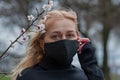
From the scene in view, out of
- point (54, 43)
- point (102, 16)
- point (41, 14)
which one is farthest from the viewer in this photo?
point (102, 16)

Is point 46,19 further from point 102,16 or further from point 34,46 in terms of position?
point 102,16

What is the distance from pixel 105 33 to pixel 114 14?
2.76 metres

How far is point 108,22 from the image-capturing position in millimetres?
24922

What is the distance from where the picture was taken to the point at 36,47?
12.5 ft

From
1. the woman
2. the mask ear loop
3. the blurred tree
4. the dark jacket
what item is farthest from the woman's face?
the blurred tree

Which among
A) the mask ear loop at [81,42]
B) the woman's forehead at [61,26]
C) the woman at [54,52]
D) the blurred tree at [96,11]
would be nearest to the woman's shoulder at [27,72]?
the woman at [54,52]

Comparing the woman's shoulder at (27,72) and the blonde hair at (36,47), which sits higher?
the blonde hair at (36,47)

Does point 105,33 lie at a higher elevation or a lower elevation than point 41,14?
lower

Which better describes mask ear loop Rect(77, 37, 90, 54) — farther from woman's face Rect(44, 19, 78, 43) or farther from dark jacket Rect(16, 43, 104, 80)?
woman's face Rect(44, 19, 78, 43)

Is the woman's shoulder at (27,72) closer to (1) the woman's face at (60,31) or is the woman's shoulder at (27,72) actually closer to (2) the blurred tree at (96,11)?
(1) the woman's face at (60,31)

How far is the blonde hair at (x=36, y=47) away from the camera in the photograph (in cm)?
371

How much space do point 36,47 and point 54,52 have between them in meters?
0.26

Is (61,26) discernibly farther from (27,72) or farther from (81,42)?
(81,42)

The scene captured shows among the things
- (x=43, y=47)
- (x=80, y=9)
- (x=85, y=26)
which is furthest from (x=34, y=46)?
(x=85, y=26)
